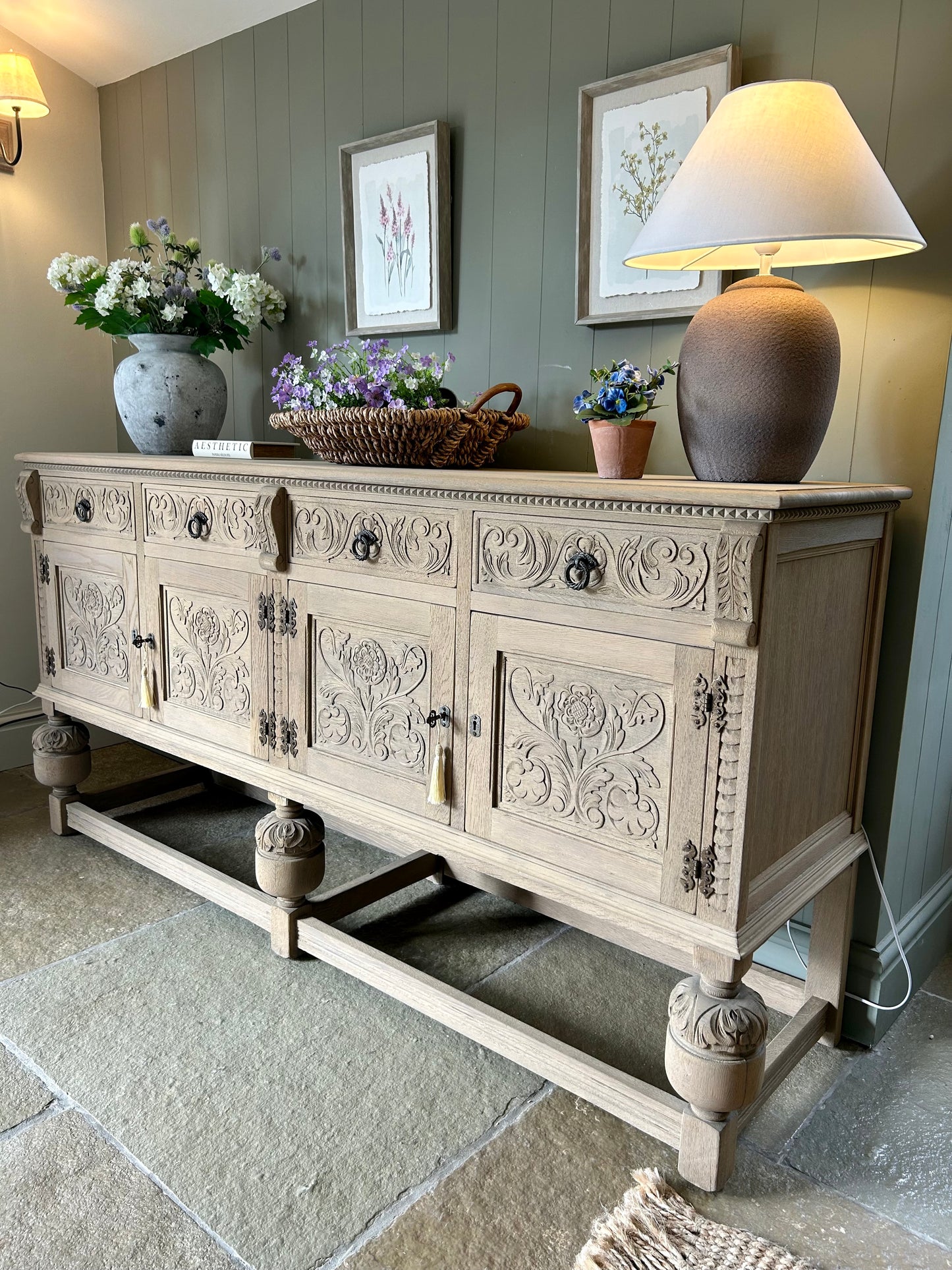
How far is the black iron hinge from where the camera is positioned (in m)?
1.96

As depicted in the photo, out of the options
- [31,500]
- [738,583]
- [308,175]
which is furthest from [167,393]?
[738,583]

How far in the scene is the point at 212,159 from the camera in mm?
2742

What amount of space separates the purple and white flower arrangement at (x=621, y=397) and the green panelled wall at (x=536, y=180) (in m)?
0.36

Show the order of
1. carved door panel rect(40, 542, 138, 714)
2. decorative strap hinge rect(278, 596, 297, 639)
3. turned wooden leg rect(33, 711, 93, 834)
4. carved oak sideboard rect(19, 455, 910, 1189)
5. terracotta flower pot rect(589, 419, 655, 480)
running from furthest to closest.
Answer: turned wooden leg rect(33, 711, 93, 834), carved door panel rect(40, 542, 138, 714), decorative strap hinge rect(278, 596, 297, 639), terracotta flower pot rect(589, 419, 655, 480), carved oak sideboard rect(19, 455, 910, 1189)

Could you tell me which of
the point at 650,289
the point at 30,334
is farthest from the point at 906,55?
the point at 30,334

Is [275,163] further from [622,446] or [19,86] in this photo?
[622,446]

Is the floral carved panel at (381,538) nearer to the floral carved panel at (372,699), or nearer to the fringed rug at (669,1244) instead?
the floral carved panel at (372,699)

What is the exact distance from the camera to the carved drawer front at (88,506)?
227 cm

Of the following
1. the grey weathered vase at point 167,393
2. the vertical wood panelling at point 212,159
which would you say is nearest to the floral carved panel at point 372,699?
the grey weathered vase at point 167,393

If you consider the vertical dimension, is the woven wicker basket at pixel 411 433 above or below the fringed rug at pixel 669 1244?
above

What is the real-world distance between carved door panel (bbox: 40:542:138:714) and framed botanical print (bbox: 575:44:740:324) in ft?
4.17

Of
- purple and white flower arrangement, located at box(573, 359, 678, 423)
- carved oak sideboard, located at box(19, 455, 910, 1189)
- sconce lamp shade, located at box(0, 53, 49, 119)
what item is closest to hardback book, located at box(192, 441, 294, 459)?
carved oak sideboard, located at box(19, 455, 910, 1189)

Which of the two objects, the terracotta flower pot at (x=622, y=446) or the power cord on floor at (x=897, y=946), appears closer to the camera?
the terracotta flower pot at (x=622, y=446)

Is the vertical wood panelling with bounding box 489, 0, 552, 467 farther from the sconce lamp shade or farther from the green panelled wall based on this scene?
the sconce lamp shade
